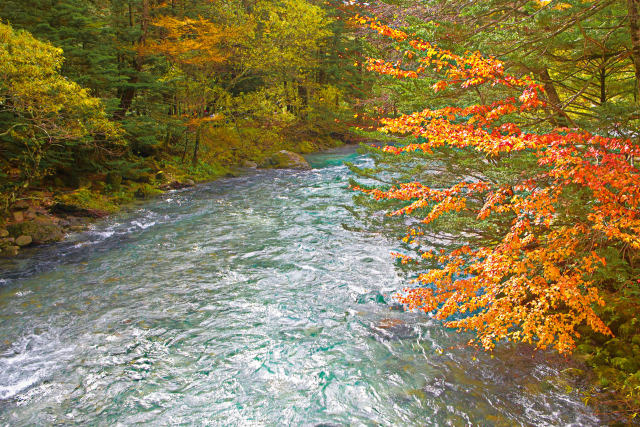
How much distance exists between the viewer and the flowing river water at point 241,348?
4.58 m

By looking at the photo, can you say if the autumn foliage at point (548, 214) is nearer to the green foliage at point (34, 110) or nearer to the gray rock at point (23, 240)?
the green foliage at point (34, 110)

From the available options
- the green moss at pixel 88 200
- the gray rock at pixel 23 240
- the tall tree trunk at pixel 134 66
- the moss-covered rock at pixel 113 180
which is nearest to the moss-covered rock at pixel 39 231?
the gray rock at pixel 23 240

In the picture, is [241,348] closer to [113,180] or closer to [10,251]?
[10,251]

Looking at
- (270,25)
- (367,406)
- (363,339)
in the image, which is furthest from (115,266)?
(270,25)

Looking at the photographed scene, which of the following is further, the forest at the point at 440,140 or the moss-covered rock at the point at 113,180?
the moss-covered rock at the point at 113,180

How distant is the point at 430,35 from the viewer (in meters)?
5.68

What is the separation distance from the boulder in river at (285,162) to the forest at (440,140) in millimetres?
174

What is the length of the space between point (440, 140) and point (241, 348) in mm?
4010

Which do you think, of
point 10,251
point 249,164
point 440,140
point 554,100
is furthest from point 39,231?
point 249,164

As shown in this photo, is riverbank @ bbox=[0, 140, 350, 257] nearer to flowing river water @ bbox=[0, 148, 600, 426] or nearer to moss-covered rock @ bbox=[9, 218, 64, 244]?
moss-covered rock @ bbox=[9, 218, 64, 244]

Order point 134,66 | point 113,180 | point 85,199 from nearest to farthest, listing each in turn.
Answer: point 85,199, point 113,180, point 134,66

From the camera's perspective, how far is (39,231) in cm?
1017

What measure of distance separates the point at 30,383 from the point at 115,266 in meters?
4.01

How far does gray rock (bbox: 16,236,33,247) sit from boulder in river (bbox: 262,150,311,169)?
44.8 feet
